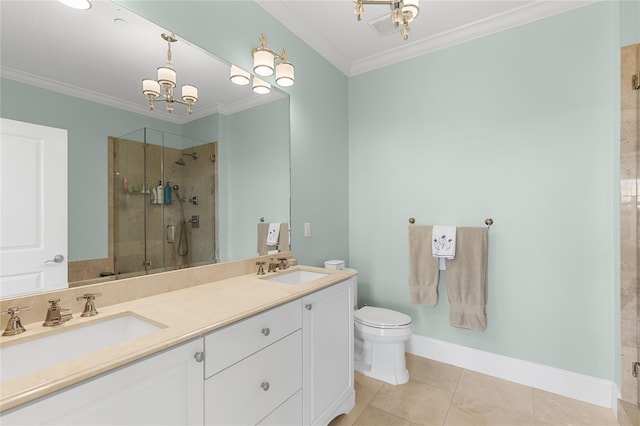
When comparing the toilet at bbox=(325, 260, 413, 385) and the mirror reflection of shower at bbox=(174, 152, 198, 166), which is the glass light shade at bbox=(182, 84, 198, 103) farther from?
the toilet at bbox=(325, 260, 413, 385)

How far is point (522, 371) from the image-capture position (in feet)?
6.95

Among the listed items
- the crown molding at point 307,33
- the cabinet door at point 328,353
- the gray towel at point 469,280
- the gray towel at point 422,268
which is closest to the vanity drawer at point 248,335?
the cabinet door at point 328,353

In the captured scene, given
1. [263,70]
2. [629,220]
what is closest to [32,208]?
[263,70]

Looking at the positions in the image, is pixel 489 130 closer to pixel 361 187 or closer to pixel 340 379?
pixel 361 187

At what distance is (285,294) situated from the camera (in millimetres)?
1377

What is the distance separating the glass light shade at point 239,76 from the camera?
68.5 inches

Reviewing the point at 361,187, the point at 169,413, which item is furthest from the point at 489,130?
the point at 169,413

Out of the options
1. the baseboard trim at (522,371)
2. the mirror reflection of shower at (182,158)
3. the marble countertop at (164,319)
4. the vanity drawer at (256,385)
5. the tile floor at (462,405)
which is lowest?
the tile floor at (462,405)

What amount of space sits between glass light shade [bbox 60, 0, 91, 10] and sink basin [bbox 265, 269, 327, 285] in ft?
5.12

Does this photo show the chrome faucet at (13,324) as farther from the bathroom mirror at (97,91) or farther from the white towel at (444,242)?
the white towel at (444,242)

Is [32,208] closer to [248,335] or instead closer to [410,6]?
[248,335]

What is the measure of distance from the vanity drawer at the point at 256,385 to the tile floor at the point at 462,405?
68 centimetres

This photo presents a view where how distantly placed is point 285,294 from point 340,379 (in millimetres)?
751

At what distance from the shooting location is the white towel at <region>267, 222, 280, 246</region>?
2027 mm
